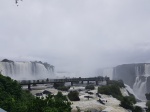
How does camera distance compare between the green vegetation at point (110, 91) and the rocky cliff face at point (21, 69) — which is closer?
the green vegetation at point (110, 91)

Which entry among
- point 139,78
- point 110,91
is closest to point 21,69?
point 110,91

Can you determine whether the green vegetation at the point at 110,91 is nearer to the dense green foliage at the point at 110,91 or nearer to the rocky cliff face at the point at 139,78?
the dense green foliage at the point at 110,91

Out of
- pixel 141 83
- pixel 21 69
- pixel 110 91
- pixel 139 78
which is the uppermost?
pixel 21 69

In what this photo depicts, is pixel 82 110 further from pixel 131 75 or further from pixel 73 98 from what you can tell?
pixel 131 75

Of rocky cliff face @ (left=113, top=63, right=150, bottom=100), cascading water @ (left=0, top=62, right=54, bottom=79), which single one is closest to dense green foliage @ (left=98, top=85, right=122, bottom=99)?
cascading water @ (left=0, top=62, right=54, bottom=79)

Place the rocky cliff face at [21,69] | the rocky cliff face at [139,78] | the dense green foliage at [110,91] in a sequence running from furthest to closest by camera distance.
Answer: the rocky cliff face at [139,78] → the rocky cliff face at [21,69] → the dense green foliage at [110,91]

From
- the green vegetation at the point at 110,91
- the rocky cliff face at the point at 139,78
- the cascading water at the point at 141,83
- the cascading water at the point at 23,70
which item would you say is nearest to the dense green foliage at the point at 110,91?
the green vegetation at the point at 110,91

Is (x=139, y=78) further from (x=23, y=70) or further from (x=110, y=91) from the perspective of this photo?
(x=110, y=91)
